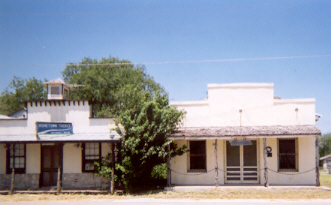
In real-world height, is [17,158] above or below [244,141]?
below

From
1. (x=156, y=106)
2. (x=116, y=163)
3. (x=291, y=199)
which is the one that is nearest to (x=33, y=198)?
(x=116, y=163)

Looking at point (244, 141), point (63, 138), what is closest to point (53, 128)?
point (63, 138)

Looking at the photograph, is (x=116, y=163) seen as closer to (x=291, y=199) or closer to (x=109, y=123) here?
(x=109, y=123)

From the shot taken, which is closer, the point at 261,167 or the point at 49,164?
the point at 261,167

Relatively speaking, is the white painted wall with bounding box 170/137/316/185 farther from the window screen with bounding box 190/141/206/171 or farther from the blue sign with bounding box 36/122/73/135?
the blue sign with bounding box 36/122/73/135

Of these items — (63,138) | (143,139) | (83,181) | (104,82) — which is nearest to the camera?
(143,139)

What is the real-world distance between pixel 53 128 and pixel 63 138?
33.2 inches

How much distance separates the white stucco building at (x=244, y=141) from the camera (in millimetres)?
17219

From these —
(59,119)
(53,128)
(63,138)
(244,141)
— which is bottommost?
(244,141)

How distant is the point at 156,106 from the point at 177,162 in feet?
12.8

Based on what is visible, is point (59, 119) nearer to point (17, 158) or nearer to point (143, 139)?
point (17, 158)

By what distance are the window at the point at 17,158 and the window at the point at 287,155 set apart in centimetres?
1436

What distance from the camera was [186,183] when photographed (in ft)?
59.0

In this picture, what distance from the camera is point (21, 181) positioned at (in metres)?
17.8
